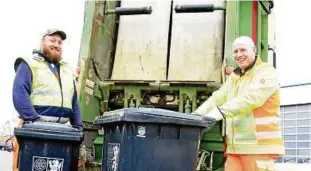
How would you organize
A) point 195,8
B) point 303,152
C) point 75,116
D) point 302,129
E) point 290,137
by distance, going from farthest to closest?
1. point 290,137
2. point 302,129
3. point 303,152
4. point 195,8
5. point 75,116

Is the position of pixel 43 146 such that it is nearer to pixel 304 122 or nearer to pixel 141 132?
pixel 141 132

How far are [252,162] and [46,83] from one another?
4.86 ft

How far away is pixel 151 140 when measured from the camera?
2695mm

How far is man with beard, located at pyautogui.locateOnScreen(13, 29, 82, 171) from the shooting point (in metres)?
3.27

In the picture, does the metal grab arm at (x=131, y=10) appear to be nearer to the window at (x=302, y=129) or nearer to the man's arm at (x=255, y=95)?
the man's arm at (x=255, y=95)

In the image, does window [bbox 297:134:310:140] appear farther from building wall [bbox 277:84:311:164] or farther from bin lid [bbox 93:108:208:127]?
bin lid [bbox 93:108:208:127]

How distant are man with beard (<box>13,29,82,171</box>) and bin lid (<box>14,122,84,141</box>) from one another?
0.20 meters

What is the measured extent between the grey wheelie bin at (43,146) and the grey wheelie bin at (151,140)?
364 millimetres

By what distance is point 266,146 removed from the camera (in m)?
3.12

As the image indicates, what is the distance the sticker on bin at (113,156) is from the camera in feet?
8.94

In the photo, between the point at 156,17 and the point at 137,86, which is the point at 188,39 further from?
the point at 137,86

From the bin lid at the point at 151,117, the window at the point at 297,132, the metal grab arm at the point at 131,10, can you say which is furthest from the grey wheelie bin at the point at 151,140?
the window at the point at 297,132

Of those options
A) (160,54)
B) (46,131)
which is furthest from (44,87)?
(160,54)

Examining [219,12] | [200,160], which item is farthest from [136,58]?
[200,160]
